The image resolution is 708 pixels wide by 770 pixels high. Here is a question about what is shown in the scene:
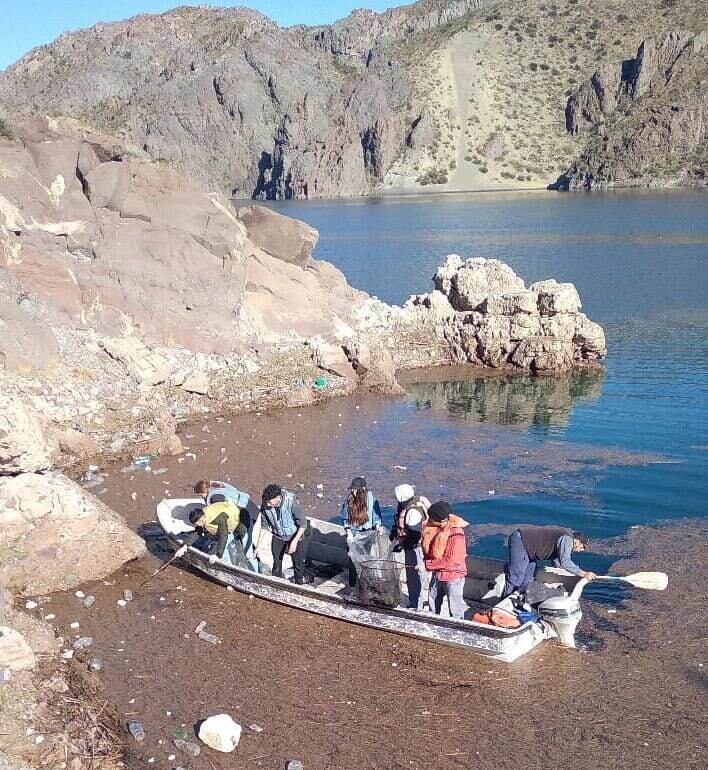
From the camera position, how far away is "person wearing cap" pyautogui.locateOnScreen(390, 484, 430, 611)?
11.3m

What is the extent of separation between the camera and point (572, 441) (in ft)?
66.6

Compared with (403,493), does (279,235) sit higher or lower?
higher

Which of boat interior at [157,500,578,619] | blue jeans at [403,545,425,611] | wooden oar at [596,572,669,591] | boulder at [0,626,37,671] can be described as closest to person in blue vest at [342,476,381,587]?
boat interior at [157,500,578,619]

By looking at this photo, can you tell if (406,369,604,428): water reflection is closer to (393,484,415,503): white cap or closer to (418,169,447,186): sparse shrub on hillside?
(393,484,415,503): white cap

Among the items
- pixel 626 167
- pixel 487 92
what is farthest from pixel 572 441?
pixel 487 92

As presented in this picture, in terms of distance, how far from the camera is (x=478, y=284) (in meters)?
29.2

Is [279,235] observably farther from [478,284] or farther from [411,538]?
[411,538]

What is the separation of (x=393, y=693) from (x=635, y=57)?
494 feet

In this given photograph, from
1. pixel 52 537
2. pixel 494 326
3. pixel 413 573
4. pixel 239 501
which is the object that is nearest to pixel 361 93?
pixel 494 326

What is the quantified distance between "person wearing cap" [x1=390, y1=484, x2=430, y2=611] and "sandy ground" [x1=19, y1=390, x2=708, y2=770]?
715 mm

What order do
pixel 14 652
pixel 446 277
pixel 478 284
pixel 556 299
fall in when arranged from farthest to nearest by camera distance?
pixel 446 277 < pixel 478 284 < pixel 556 299 < pixel 14 652

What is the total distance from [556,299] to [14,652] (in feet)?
71.9

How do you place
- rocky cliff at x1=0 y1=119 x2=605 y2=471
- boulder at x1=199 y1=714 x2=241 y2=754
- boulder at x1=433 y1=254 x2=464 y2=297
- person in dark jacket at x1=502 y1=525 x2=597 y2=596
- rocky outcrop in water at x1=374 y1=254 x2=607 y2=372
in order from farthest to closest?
boulder at x1=433 y1=254 x2=464 y2=297 < rocky outcrop in water at x1=374 y1=254 x2=607 y2=372 < rocky cliff at x1=0 y1=119 x2=605 y2=471 < person in dark jacket at x1=502 y1=525 x2=597 y2=596 < boulder at x1=199 y1=714 x2=241 y2=754

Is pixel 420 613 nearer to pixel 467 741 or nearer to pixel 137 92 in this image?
pixel 467 741
